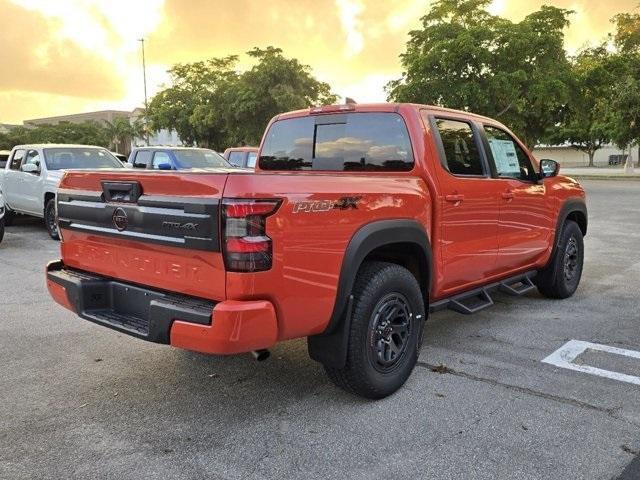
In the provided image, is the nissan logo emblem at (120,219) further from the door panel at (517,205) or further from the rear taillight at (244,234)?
the door panel at (517,205)

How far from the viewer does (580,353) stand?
4.57 metres

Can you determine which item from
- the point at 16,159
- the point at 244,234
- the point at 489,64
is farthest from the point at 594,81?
the point at 244,234

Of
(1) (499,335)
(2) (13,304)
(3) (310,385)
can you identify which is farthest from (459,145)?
(2) (13,304)

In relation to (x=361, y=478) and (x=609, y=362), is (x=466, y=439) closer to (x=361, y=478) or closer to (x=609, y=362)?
(x=361, y=478)

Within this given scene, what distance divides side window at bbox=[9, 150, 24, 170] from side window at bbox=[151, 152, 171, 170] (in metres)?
2.64

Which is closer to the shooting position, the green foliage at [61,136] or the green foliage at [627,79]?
the green foliage at [627,79]

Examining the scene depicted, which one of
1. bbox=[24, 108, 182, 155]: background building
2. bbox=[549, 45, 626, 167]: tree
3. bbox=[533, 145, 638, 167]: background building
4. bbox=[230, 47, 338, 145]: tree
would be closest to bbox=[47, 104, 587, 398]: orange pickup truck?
bbox=[549, 45, 626, 167]: tree

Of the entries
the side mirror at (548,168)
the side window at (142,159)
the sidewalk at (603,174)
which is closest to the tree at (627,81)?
the sidewalk at (603,174)

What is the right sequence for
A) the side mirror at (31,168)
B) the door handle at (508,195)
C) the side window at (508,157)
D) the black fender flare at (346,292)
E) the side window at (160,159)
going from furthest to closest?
the side window at (160,159) → the side mirror at (31,168) → the side window at (508,157) → the door handle at (508,195) → the black fender flare at (346,292)

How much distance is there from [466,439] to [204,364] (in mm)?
2011

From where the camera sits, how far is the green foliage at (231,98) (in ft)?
108

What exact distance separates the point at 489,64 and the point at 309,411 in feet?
80.4

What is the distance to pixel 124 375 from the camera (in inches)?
164

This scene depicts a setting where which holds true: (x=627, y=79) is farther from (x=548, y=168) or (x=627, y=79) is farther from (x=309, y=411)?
(x=309, y=411)
